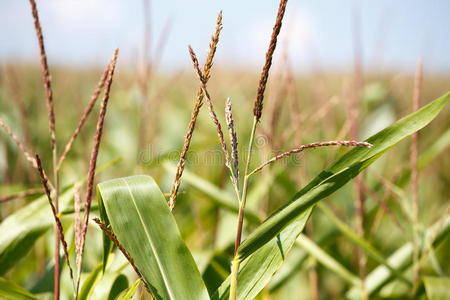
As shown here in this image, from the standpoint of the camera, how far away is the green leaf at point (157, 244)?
1.21 ft

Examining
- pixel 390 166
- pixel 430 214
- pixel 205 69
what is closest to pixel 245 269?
pixel 205 69

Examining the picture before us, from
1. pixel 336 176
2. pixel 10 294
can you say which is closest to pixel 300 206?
pixel 336 176

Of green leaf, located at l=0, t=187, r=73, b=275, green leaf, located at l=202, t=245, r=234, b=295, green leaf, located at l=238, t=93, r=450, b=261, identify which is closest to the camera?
green leaf, located at l=238, t=93, r=450, b=261

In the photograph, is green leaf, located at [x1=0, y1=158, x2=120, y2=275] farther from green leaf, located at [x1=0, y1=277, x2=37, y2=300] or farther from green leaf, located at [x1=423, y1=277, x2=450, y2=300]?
green leaf, located at [x1=423, y1=277, x2=450, y2=300]

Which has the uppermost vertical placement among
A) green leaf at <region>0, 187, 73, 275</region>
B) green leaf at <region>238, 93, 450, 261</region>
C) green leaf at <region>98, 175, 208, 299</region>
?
green leaf at <region>238, 93, 450, 261</region>

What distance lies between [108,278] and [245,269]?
243mm

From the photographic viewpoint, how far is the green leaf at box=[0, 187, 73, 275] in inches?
22.8

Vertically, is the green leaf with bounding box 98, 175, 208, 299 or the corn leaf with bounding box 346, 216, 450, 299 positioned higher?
the green leaf with bounding box 98, 175, 208, 299

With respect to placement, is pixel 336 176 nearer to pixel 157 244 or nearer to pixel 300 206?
pixel 300 206

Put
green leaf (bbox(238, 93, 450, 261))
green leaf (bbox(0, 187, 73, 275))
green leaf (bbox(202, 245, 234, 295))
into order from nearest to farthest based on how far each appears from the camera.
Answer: green leaf (bbox(238, 93, 450, 261)) < green leaf (bbox(0, 187, 73, 275)) < green leaf (bbox(202, 245, 234, 295))

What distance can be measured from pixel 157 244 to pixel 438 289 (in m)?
0.56

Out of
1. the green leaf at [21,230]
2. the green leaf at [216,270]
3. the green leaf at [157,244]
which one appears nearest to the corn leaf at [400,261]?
the green leaf at [216,270]

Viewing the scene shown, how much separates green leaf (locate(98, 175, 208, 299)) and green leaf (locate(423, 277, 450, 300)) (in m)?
0.49

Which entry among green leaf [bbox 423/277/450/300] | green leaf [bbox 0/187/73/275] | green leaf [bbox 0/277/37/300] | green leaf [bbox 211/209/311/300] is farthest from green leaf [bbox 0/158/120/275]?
green leaf [bbox 423/277/450/300]
